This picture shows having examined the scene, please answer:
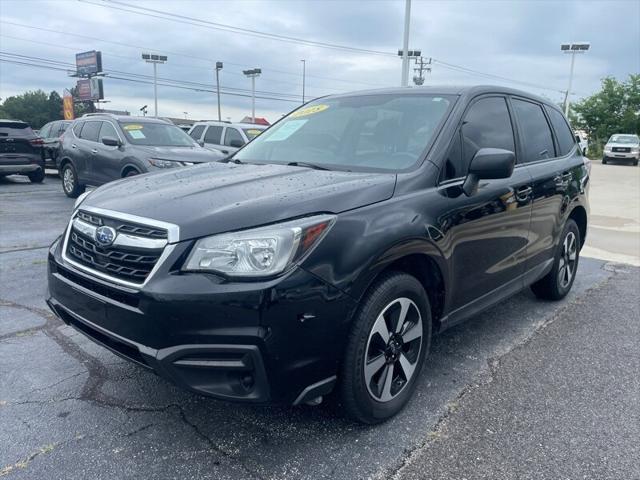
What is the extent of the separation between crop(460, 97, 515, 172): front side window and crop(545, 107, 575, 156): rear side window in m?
1.04

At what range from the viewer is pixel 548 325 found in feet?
14.2

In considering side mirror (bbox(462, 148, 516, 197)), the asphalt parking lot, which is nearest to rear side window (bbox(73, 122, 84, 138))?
the asphalt parking lot

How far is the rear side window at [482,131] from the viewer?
124 inches

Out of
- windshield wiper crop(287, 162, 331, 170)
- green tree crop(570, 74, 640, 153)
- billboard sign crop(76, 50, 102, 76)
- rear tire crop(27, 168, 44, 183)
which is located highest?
billboard sign crop(76, 50, 102, 76)

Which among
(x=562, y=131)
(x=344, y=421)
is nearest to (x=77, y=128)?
(x=562, y=131)

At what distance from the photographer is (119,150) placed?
32.3 feet

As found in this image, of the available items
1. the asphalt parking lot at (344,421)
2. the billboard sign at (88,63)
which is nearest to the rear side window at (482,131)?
the asphalt parking lot at (344,421)

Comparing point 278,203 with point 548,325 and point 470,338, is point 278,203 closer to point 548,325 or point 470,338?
point 470,338

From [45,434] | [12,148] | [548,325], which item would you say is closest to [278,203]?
[45,434]

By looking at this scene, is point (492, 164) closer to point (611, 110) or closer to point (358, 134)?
point (358, 134)

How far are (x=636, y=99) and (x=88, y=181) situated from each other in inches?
1895

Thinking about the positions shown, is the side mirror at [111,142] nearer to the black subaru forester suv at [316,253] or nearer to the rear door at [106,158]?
the rear door at [106,158]

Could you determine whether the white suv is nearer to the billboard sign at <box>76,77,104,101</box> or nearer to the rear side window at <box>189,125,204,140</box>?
the rear side window at <box>189,125,204,140</box>

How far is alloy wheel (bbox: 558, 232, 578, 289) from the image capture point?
483 cm
